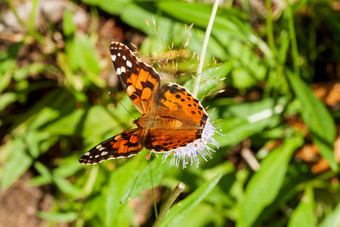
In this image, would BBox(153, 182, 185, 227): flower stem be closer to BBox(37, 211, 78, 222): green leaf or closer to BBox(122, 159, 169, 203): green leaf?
BBox(122, 159, 169, 203): green leaf

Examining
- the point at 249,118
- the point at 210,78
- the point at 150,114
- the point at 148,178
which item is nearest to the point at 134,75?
the point at 150,114

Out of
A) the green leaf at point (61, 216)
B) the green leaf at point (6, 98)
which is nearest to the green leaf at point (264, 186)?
the green leaf at point (61, 216)

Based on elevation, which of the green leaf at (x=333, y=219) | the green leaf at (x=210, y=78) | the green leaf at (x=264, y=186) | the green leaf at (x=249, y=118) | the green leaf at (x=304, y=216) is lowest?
the green leaf at (x=333, y=219)

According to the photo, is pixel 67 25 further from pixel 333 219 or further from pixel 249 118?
pixel 333 219

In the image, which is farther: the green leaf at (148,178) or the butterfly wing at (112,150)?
the green leaf at (148,178)

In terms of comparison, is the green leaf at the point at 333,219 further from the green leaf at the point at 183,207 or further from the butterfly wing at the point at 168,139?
the butterfly wing at the point at 168,139

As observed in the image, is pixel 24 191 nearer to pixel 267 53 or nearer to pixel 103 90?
pixel 103 90

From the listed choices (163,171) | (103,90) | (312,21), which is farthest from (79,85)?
(312,21)
